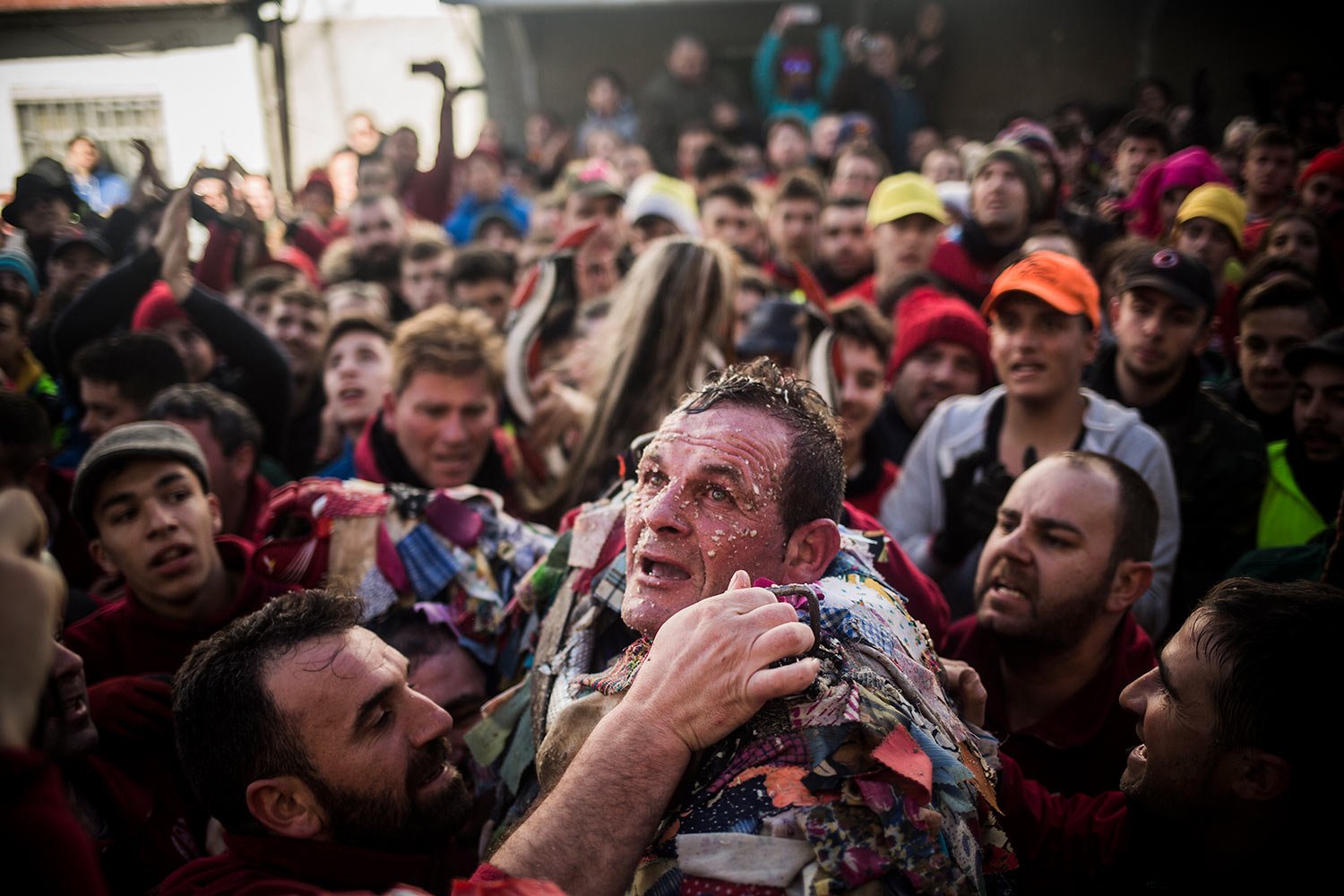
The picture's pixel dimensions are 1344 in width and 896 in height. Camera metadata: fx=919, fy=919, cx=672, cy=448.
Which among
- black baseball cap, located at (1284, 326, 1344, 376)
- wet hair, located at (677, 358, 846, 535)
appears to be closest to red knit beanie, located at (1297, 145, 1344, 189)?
black baseball cap, located at (1284, 326, 1344, 376)

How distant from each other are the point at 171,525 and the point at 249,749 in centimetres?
125

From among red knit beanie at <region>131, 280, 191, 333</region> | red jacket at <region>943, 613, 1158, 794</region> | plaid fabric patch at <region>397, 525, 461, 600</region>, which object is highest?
red knit beanie at <region>131, 280, 191, 333</region>

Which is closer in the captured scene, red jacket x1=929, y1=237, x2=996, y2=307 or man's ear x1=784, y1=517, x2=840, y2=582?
man's ear x1=784, y1=517, x2=840, y2=582

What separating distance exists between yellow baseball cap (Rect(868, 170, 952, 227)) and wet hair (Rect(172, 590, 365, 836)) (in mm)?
5407

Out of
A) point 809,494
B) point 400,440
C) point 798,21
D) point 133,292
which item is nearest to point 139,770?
point 400,440

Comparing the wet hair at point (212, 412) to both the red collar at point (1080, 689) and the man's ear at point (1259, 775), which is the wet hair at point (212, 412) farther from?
the man's ear at point (1259, 775)

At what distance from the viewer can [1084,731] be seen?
9.32ft

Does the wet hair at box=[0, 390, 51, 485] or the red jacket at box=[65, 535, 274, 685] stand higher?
the wet hair at box=[0, 390, 51, 485]

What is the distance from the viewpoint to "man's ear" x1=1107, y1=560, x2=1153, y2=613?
2971 millimetres

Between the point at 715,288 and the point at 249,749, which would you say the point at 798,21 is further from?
the point at 249,749

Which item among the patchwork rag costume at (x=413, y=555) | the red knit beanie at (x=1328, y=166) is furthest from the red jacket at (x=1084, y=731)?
the red knit beanie at (x=1328, y=166)

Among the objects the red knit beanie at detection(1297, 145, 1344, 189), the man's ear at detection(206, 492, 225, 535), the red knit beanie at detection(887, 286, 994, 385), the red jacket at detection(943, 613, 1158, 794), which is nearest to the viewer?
the red jacket at detection(943, 613, 1158, 794)

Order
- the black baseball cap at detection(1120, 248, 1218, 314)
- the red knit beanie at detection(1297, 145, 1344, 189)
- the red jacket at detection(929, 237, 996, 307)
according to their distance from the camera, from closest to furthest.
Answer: the black baseball cap at detection(1120, 248, 1218, 314) < the red jacket at detection(929, 237, 996, 307) < the red knit beanie at detection(1297, 145, 1344, 189)

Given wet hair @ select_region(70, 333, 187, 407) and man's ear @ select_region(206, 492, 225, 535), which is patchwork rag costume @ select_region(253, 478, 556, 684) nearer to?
man's ear @ select_region(206, 492, 225, 535)
